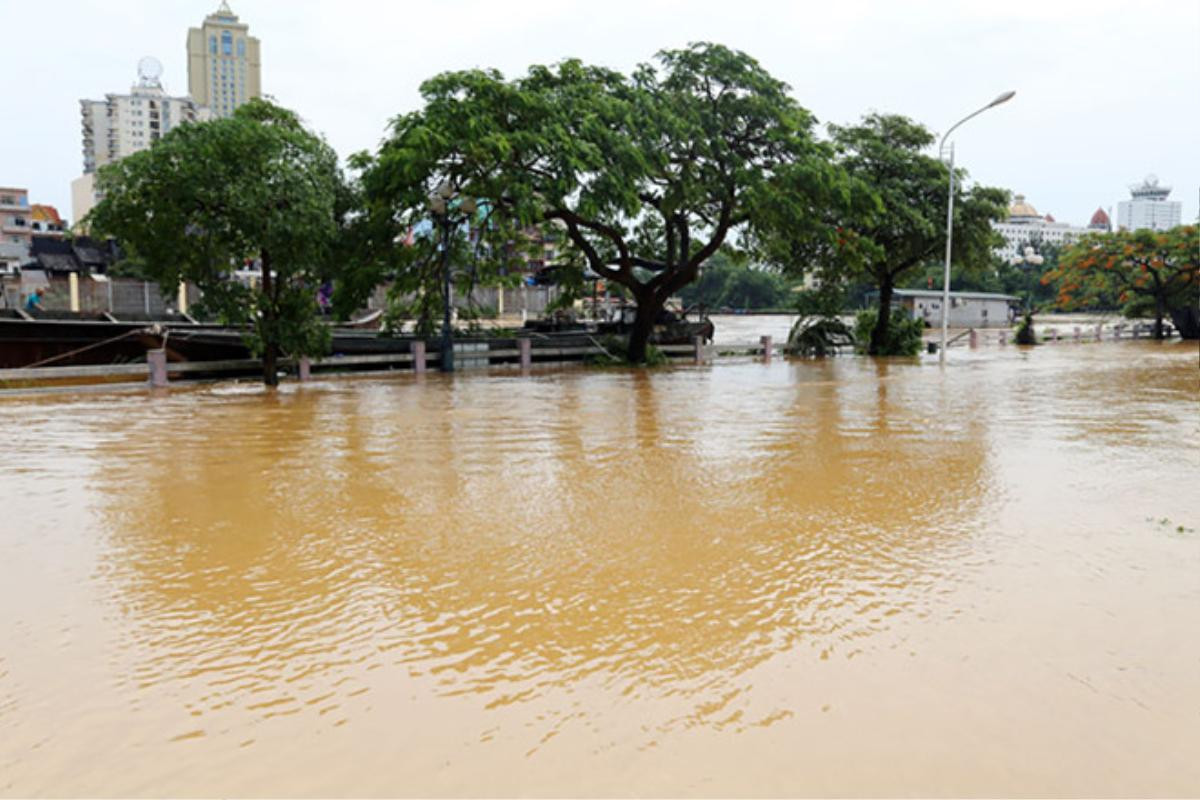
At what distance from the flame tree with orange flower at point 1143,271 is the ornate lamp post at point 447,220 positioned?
112 feet

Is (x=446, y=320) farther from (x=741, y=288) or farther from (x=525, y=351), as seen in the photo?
(x=741, y=288)

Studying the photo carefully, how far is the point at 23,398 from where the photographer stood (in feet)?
53.5

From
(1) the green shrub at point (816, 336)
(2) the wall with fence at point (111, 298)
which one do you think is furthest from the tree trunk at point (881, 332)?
(2) the wall with fence at point (111, 298)

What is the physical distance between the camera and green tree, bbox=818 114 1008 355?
29.3 metres

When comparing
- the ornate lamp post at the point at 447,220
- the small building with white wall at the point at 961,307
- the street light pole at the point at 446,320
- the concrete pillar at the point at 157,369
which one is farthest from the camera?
the small building with white wall at the point at 961,307

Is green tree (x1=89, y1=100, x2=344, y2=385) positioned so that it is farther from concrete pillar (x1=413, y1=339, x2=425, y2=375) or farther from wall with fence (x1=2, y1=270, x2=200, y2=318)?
wall with fence (x1=2, y1=270, x2=200, y2=318)

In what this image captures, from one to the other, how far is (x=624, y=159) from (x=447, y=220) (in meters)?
4.54

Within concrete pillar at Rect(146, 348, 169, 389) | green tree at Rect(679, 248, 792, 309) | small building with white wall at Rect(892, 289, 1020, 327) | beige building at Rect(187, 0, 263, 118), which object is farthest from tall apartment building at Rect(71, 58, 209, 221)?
concrete pillar at Rect(146, 348, 169, 389)

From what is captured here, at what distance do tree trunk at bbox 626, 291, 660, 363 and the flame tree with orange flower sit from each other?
27422mm

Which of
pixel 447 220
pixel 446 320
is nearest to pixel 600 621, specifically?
pixel 447 220

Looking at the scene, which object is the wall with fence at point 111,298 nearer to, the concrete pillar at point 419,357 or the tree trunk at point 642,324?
the concrete pillar at point 419,357

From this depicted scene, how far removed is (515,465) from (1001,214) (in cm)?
2831

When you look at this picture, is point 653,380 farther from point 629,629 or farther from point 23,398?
point 629,629

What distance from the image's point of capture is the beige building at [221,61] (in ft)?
561
